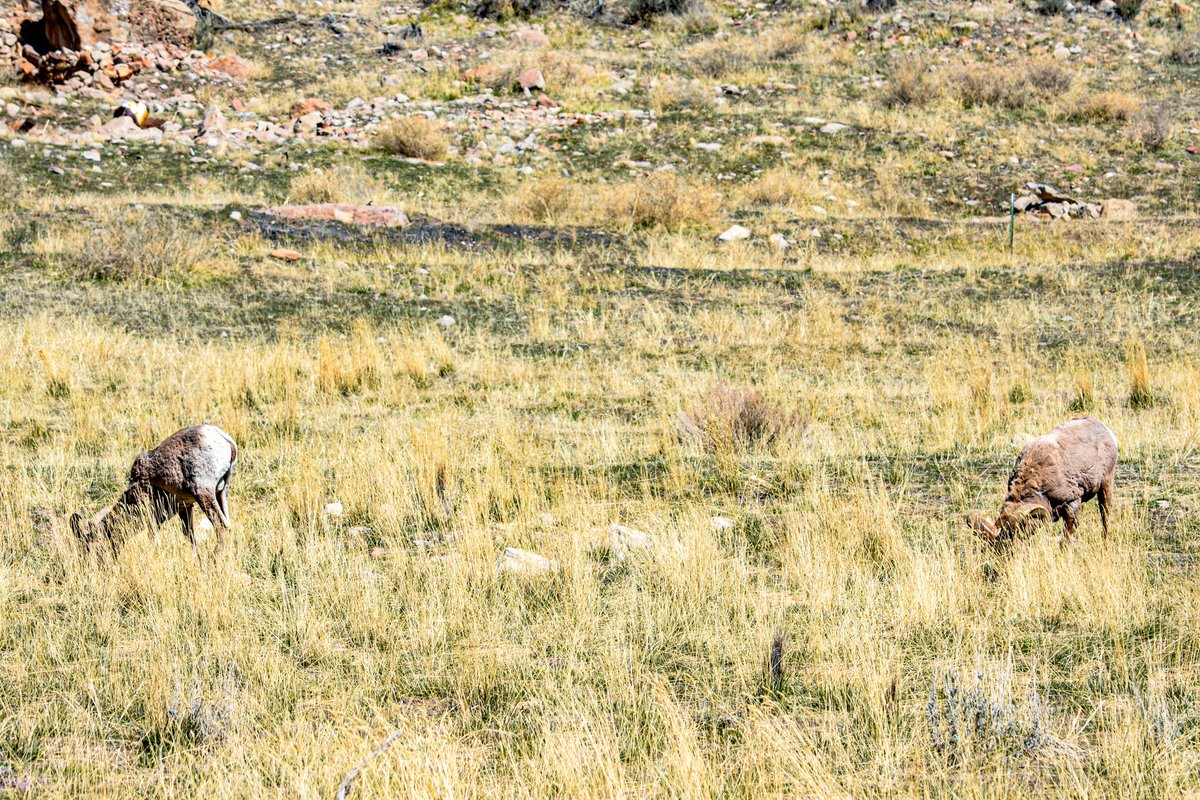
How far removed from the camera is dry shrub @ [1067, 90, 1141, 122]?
23.9m

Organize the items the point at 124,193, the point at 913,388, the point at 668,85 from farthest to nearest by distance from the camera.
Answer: the point at 668,85 → the point at 124,193 → the point at 913,388

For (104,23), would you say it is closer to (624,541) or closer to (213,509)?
(213,509)

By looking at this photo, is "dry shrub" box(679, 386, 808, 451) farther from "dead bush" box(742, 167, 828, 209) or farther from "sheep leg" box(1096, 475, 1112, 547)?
"dead bush" box(742, 167, 828, 209)

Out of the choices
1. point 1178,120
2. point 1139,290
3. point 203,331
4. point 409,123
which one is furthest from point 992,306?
point 1178,120

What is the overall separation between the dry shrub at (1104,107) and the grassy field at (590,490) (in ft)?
21.9

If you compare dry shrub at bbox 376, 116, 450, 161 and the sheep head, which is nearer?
the sheep head

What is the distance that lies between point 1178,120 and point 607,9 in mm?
17893

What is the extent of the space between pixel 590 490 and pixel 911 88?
854 inches

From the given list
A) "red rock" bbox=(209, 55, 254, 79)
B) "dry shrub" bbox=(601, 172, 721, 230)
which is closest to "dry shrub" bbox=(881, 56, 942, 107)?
"dry shrub" bbox=(601, 172, 721, 230)

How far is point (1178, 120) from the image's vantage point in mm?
23922

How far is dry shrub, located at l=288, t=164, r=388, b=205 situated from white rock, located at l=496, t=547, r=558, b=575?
45.7 ft

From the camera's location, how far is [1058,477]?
15.3 ft

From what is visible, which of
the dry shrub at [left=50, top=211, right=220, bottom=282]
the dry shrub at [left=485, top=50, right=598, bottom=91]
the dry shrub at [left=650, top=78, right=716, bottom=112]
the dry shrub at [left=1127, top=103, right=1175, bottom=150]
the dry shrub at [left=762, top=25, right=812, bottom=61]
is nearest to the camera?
Result: the dry shrub at [left=50, top=211, right=220, bottom=282]

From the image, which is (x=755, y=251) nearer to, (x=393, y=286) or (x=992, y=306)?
(x=992, y=306)
